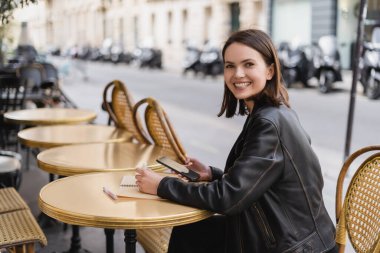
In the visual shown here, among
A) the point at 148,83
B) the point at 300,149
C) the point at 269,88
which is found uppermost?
the point at 269,88

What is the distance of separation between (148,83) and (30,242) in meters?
16.1

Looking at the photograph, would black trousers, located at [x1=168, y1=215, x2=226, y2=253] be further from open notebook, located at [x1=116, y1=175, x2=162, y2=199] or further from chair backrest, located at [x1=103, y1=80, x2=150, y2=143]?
chair backrest, located at [x1=103, y1=80, x2=150, y2=143]

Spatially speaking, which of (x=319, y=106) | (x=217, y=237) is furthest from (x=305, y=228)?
(x=319, y=106)

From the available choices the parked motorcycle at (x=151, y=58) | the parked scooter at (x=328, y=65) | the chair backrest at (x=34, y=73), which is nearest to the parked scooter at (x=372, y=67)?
the parked scooter at (x=328, y=65)

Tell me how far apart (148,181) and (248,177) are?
0.42 meters

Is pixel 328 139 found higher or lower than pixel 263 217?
lower

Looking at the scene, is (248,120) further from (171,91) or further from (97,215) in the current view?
(171,91)

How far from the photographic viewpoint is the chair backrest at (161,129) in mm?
3092

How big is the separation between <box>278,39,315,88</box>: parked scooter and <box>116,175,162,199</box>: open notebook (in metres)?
12.8

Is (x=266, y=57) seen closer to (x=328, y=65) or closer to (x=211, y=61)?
(x=328, y=65)

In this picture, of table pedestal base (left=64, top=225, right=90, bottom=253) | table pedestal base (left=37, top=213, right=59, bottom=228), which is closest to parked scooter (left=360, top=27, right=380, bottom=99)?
table pedestal base (left=37, top=213, right=59, bottom=228)

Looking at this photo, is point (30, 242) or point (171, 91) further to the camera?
point (171, 91)

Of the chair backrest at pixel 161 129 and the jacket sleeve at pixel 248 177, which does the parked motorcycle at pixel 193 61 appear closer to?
the chair backrest at pixel 161 129

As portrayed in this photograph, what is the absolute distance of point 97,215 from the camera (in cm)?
204
